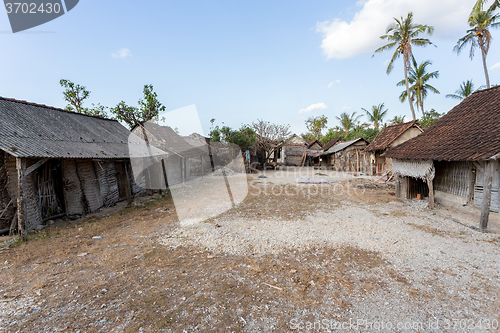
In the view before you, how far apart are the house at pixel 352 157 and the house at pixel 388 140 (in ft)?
4.02

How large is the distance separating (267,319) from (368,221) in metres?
5.36

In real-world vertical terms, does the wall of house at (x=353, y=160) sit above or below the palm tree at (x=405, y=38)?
below

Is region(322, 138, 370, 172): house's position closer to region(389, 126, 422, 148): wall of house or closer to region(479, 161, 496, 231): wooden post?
region(389, 126, 422, 148): wall of house

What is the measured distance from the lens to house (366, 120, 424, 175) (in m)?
17.3

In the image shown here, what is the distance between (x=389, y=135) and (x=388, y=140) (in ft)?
3.53

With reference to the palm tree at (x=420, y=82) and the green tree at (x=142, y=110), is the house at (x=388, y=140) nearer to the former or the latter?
the palm tree at (x=420, y=82)

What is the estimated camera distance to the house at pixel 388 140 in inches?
682

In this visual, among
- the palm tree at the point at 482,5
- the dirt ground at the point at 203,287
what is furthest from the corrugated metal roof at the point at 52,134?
the palm tree at the point at 482,5

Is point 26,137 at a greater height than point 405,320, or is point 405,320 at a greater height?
point 26,137

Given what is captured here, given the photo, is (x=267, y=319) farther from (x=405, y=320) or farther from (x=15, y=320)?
(x=15, y=320)

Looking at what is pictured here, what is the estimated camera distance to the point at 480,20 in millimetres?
19062

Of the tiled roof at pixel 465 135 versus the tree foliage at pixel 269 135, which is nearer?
the tiled roof at pixel 465 135

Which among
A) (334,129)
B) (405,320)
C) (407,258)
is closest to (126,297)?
(405,320)

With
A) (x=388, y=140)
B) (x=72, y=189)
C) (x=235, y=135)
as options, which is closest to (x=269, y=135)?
(x=235, y=135)
